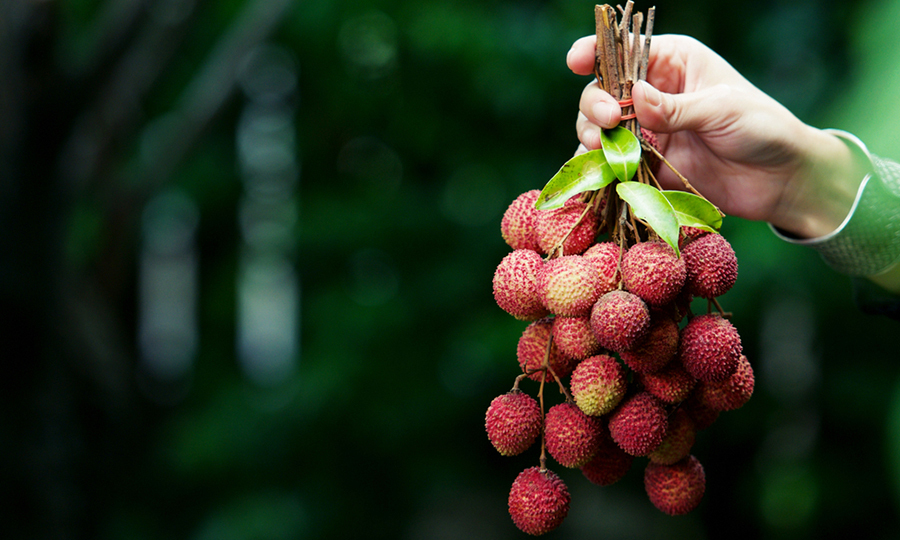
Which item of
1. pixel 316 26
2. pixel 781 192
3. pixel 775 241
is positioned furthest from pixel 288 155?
pixel 781 192

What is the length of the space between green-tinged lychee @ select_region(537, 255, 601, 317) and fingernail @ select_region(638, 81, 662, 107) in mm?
220

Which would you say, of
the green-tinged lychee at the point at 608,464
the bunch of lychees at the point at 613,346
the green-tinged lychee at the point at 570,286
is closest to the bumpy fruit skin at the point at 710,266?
the bunch of lychees at the point at 613,346

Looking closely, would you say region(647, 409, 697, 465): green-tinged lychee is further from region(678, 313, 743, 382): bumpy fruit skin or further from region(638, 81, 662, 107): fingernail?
region(638, 81, 662, 107): fingernail

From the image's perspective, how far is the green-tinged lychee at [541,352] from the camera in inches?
29.7

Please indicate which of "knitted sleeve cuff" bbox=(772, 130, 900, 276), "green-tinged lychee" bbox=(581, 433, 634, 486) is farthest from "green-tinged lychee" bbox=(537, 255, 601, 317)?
"knitted sleeve cuff" bbox=(772, 130, 900, 276)

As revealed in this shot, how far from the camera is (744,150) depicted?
950 mm

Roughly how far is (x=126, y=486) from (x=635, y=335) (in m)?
2.87

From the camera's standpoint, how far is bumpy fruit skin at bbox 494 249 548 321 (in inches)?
27.6

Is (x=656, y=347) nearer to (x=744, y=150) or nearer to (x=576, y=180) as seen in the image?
(x=576, y=180)

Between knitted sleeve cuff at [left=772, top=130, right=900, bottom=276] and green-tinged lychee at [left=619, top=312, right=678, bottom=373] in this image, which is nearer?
green-tinged lychee at [left=619, top=312, right=678, bottom=373]

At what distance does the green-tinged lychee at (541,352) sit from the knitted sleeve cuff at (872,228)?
19.8 inches

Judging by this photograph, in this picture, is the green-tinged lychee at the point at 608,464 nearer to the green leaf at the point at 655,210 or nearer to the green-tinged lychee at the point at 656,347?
the green-tinged lychee at the point at 656,347

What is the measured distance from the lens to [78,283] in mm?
2387

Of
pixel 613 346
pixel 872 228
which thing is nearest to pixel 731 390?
pixel 613 346
